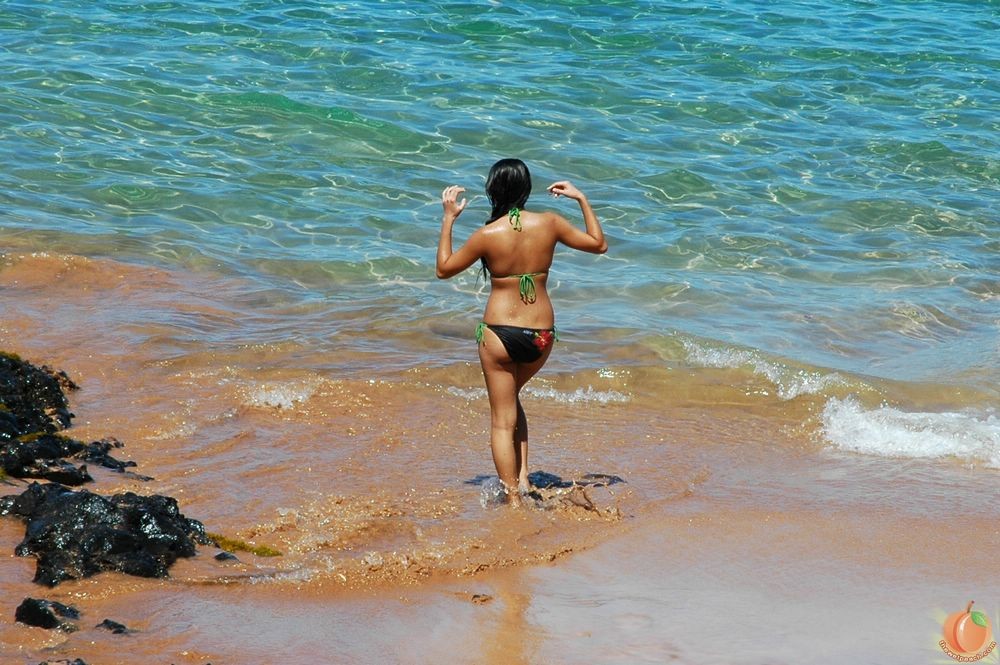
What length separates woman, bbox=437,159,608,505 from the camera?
5797mm

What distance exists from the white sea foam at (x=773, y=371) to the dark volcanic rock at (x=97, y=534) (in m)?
4.44

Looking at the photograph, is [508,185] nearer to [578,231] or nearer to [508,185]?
[508,185]

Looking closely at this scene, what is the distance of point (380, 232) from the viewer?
1152 cm

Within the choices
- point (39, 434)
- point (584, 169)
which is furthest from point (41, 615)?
point (584, 169)

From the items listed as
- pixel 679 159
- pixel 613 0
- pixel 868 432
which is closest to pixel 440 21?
pixel 613 0

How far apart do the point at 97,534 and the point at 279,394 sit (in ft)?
9.10

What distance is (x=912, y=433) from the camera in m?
7.25

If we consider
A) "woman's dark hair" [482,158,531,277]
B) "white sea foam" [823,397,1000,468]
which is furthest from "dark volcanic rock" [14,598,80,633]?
"white sea foam" [823,397,1000,468]

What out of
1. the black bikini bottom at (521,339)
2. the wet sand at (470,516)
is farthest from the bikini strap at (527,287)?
the wet sand at (470,516)

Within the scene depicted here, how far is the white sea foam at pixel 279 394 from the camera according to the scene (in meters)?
7.30

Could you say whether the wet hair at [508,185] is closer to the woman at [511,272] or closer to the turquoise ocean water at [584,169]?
the woman at [511,272]

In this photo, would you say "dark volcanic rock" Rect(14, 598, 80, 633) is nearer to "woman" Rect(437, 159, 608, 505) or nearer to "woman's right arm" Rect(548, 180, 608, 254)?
"woman" Rect(437, 159, 608, 505)

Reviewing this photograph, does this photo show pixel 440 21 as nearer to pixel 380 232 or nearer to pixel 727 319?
pixel 380 232

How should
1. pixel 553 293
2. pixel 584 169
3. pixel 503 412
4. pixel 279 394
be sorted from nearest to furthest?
1. pixel 503 412
2. pixel 279 394
3. pixel 553 293
4. pixel 584 169
